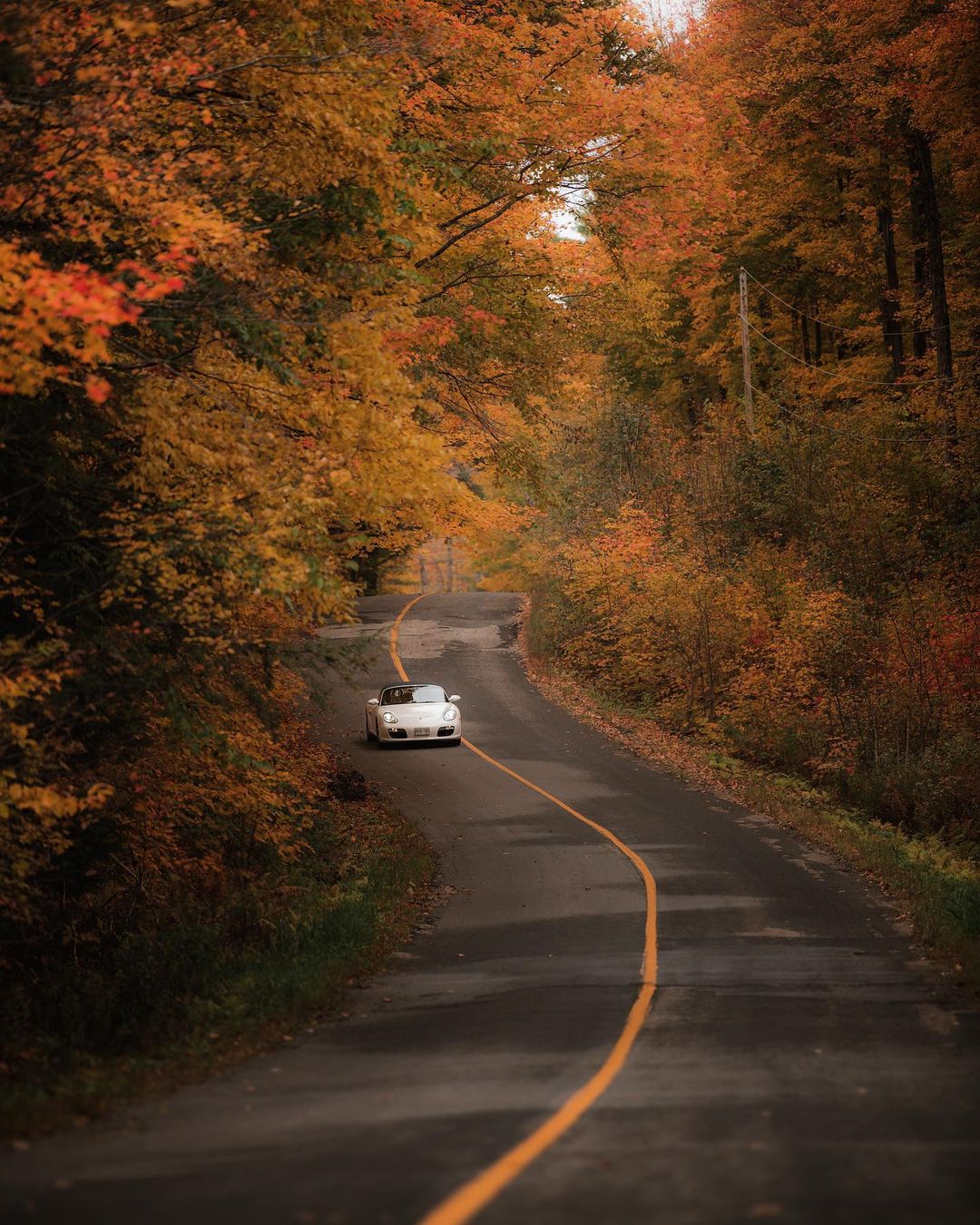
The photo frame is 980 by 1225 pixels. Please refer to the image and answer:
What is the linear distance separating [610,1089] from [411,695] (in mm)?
20176

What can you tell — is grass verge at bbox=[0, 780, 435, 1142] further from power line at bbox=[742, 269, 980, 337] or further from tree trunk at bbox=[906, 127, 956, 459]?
power line at bbox=[742, 269, 980, 337]

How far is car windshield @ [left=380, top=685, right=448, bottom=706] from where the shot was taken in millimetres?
26719

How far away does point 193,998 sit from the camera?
Answer: 400 inches

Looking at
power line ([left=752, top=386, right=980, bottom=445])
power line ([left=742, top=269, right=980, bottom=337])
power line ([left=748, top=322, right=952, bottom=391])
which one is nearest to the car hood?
power line ([left=752, top=386, right=980, bottom=445])

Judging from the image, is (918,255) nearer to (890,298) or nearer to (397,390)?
(890,298)

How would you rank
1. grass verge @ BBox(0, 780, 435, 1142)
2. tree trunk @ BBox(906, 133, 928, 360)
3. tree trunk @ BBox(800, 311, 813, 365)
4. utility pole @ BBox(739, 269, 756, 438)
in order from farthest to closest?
tree trunk @ BBox(800, 311, 813, 365) < utility pole @ BBox(739, 269, 756, 438) < tree trunk @ BBox(906, 133, 928, 360) < grass verge @ BBox(0, 780, 435, 1142)

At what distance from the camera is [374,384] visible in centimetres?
1155

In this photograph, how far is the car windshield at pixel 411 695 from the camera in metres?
26.7

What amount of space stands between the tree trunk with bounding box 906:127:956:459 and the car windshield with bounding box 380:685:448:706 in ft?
42.2

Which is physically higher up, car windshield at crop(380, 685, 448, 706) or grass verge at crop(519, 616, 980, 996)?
car windshield at crop(380, 685, 448, 706)

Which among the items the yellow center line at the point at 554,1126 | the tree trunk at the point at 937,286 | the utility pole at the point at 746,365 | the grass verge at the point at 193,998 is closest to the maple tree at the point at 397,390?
the tree trunk at the point at 937,286

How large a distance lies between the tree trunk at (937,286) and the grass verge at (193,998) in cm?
1856

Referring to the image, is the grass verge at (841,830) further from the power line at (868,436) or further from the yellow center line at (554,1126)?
the power line at (868,436)

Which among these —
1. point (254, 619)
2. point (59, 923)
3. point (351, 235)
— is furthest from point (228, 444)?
point (59, 923)
